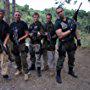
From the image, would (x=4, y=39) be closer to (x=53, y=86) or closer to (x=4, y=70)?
(x=4, y=70)

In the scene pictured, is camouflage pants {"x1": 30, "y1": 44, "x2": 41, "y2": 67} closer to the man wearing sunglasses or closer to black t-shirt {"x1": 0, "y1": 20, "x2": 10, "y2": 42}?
the man wearing sunglasses

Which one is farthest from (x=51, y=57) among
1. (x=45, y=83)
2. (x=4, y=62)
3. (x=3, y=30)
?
(x=3, y=30)

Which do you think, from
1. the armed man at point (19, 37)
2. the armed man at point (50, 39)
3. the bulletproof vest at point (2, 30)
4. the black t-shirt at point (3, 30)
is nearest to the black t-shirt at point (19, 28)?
the armed man at point (19, 37)

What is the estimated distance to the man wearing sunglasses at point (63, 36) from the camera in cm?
912

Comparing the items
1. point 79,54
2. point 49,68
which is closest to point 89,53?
point 79,54

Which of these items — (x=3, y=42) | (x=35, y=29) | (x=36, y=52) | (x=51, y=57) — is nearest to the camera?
(x=3, y=42)

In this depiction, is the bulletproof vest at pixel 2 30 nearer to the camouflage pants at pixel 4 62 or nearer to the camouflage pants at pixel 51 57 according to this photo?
the camouflage pants at pixel 4 62

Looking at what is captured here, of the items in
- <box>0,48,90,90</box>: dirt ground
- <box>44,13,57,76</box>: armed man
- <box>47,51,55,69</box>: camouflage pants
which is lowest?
<box>0,48,90,90</box>: dirt ground

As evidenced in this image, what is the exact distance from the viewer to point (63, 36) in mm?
9133

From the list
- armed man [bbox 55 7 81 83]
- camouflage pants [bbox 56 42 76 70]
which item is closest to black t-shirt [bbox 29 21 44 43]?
armed man [bbox 55 7 81 83]

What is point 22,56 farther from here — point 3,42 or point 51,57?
point 51,57

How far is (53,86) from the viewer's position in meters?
9.50

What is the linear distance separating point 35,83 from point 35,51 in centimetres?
110

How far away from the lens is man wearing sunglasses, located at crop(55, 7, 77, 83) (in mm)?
9117
